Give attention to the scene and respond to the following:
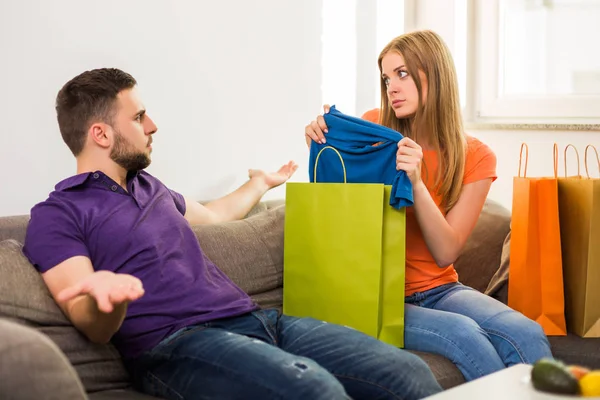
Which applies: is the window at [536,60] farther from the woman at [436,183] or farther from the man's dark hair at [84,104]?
the man's dark hair at [84,104]

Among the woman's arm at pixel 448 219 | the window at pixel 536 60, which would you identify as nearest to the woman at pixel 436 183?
the woman's arm at pixel 448 219

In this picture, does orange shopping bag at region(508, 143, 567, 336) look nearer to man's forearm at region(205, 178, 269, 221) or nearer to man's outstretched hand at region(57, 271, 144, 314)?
man's forearm at region(205, 178, 269, 221)

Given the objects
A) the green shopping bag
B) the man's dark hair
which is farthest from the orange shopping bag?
the man's dark hair

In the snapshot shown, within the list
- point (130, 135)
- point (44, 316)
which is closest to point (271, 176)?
point (130, 135)

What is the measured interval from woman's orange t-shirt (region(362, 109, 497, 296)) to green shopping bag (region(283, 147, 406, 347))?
8.0 inches

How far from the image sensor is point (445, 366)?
220 centimetres

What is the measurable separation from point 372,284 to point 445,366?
0.29m

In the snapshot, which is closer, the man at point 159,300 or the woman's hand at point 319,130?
the man at point 159,300

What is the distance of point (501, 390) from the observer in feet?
5.34

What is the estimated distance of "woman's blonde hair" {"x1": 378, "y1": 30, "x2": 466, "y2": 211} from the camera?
8.03 feet

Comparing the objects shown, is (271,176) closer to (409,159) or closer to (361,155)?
(361,155)

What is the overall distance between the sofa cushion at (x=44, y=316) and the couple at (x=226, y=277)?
0.03 metres

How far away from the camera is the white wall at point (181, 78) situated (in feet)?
7.54

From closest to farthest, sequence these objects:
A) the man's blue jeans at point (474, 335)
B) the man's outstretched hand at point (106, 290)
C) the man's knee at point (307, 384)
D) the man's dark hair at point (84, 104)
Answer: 1. the man's outstretched hand at point (106, 290)
2. the man's knee at point (307, 384)
3. the man's dark hair at point (84, 104)
4. the man's blue jeans at point (474, 335)
